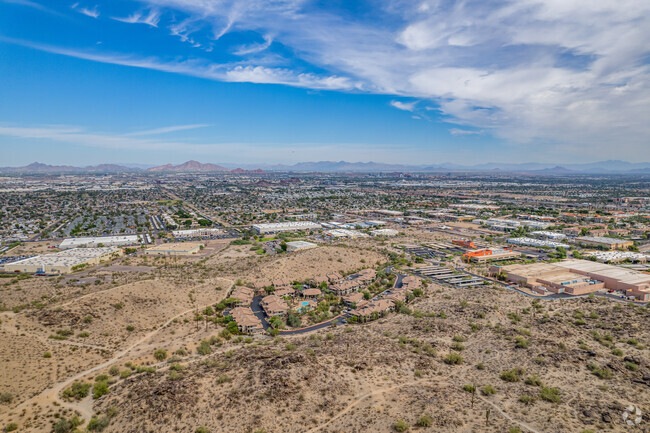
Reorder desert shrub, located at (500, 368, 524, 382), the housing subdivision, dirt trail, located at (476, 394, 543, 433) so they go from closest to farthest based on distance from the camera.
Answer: dirt trail, located at (476, 394, 543, 433)
desert shrub, located at (500, 368, 524, 382)
the housing subdivision

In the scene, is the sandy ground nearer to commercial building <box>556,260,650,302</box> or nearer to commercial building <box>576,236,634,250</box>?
commercial building <box>556,260,650,302</box>

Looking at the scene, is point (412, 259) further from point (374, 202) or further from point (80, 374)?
point (374, 202)

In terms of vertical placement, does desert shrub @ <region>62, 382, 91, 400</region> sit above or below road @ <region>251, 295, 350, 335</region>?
above

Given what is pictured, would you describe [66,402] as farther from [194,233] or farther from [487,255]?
[194,233]

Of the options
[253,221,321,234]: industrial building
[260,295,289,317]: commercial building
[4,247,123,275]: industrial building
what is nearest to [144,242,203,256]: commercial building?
[4,247,123,275]: industrial building

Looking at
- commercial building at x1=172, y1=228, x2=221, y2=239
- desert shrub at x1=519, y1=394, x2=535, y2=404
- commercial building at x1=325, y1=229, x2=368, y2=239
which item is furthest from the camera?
commercial building at x1=325, y1=229, x2=368, y2=239

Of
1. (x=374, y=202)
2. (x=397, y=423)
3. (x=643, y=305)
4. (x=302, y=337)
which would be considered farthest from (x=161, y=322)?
(x=374, y=202)

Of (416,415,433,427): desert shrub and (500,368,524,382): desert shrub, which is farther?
(500,368,524,382): desert shrub
